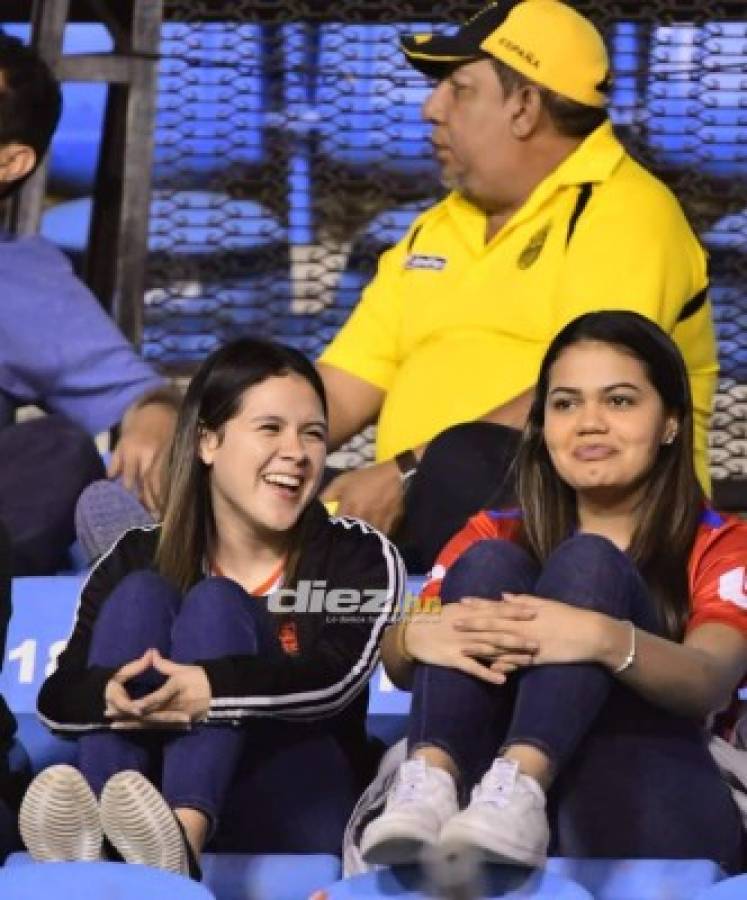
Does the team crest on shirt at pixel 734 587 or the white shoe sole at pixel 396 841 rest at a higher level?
the team crest on shirt at pixel 734 587

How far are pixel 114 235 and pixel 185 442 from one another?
6.38 ft

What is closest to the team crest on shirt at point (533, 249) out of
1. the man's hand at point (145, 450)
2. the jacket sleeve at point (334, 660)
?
the man's hand at point (145, 450)

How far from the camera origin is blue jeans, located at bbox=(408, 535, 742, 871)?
2.73 meters

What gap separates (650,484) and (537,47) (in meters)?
1.22

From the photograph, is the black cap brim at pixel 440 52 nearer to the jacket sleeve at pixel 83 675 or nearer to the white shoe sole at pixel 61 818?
the jacket sleeve at pixel 83 675

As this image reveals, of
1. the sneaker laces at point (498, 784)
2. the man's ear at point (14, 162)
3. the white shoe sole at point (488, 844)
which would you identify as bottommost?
the white shoe sole at point (488, 844)

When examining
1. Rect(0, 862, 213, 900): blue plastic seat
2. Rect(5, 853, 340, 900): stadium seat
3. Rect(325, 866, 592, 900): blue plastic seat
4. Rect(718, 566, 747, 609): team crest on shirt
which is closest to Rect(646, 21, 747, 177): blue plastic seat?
Rect(718, 566, 747, 609): team crest on shirt

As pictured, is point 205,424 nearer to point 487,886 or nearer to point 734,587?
point 734,587

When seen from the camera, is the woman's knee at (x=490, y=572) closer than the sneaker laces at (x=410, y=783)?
No

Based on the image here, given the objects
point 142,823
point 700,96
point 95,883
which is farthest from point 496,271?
point 95,883

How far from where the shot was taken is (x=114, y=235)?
512cm

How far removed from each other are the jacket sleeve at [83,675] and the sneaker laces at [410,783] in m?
0.40

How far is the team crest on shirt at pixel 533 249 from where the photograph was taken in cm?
395

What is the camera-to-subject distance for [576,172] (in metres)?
4.01
